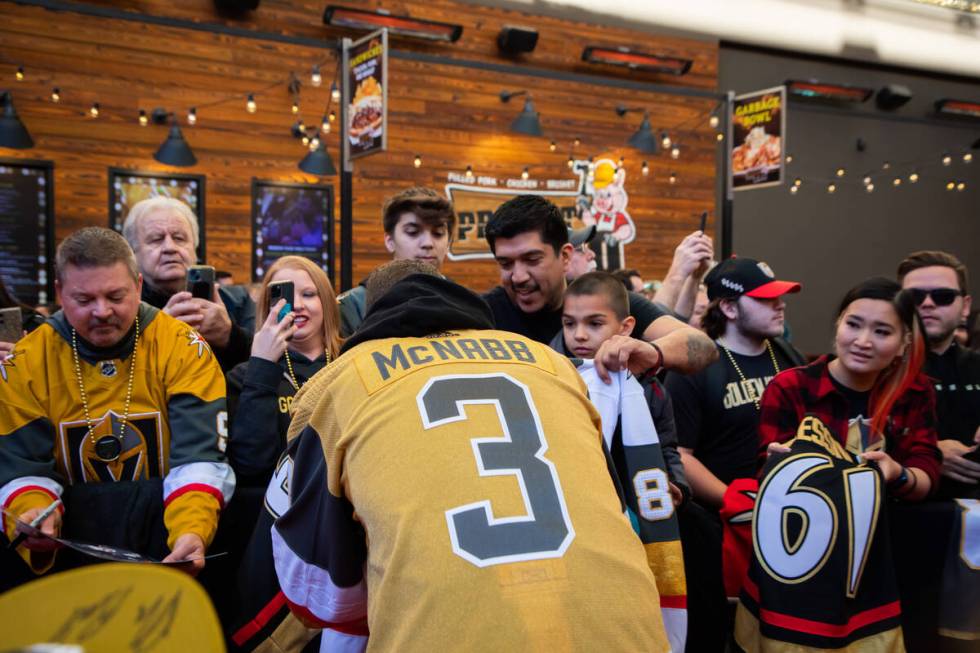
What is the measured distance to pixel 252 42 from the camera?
8.73 metres

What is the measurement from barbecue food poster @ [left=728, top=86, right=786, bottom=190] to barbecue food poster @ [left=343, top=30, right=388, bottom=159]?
14.0 ft

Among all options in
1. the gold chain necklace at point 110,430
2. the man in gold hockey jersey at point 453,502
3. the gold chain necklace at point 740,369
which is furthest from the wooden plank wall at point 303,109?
the man in gold hockey jersey at point 453,502

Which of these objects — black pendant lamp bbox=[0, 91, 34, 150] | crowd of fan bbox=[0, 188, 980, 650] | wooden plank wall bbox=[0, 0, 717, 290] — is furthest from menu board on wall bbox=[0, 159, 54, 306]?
crowd of fan bbox=[0, 188, 980, 650]

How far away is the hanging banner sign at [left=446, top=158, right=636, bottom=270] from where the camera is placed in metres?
9.93

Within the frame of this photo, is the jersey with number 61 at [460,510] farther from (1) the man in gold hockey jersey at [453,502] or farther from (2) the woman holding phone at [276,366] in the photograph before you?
(2) the woman holding phone at [276,366]

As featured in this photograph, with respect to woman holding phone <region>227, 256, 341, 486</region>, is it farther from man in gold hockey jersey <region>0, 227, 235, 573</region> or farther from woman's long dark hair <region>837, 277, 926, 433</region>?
woman's long dark hair <region>837, 277, 926, 433</region>

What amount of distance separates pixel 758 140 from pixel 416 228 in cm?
619

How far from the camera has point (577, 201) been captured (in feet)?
34.8

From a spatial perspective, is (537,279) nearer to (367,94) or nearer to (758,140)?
(367,94)

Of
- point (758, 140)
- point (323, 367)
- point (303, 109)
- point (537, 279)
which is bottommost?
point (323, 367)

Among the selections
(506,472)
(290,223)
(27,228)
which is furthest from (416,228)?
(27,228)

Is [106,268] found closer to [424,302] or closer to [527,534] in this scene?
[424,302]

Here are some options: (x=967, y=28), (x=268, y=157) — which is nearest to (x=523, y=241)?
(x=268, y=157)

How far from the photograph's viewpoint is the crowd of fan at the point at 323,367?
2240 mm
